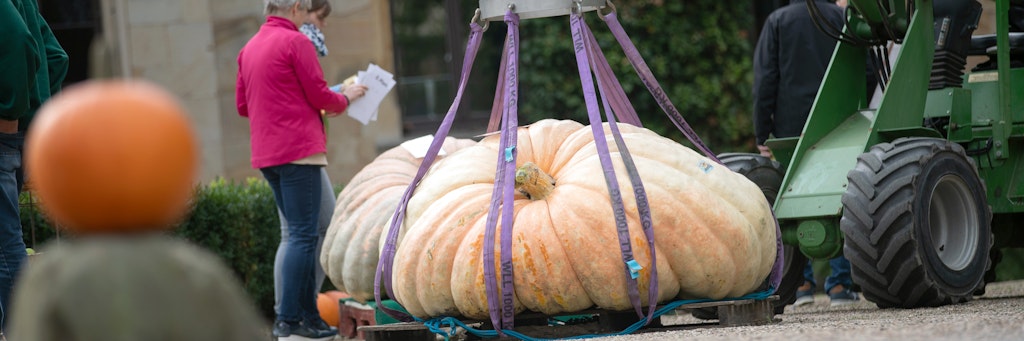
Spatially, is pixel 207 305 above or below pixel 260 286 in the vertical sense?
above


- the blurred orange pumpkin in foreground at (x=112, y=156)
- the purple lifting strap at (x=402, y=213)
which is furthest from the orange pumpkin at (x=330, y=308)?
the blurred orange pumpkin in foreground at (x=112, y=156)

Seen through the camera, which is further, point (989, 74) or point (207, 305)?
point (989, 74)

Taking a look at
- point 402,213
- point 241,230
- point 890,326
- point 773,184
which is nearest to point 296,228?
point 402,213

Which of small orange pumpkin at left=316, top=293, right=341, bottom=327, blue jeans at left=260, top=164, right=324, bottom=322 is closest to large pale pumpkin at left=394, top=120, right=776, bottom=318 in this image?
blue jeans at left=260, top=164, right=324, bottom=322

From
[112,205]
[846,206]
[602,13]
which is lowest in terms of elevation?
[846,206]

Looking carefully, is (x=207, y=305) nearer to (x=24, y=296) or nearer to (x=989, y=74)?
(x=24, y=296)

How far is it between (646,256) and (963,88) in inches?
109

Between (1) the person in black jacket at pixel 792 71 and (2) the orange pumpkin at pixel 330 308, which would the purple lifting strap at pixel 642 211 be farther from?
(2) the orange pumpkin at pixel 330 308

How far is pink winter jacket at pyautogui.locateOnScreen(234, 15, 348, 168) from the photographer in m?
6.18

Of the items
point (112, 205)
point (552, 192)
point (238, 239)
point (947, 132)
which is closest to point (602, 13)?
point (552, 192)

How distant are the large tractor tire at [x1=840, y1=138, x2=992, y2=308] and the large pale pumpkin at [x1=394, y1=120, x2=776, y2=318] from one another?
0.61 meters

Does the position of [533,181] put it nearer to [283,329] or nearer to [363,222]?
[363,222]

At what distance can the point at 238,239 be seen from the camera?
26.2ft

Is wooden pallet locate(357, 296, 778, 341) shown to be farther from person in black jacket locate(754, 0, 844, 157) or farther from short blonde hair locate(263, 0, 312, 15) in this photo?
person in black jacket locate(754, 0, 844, 157)
